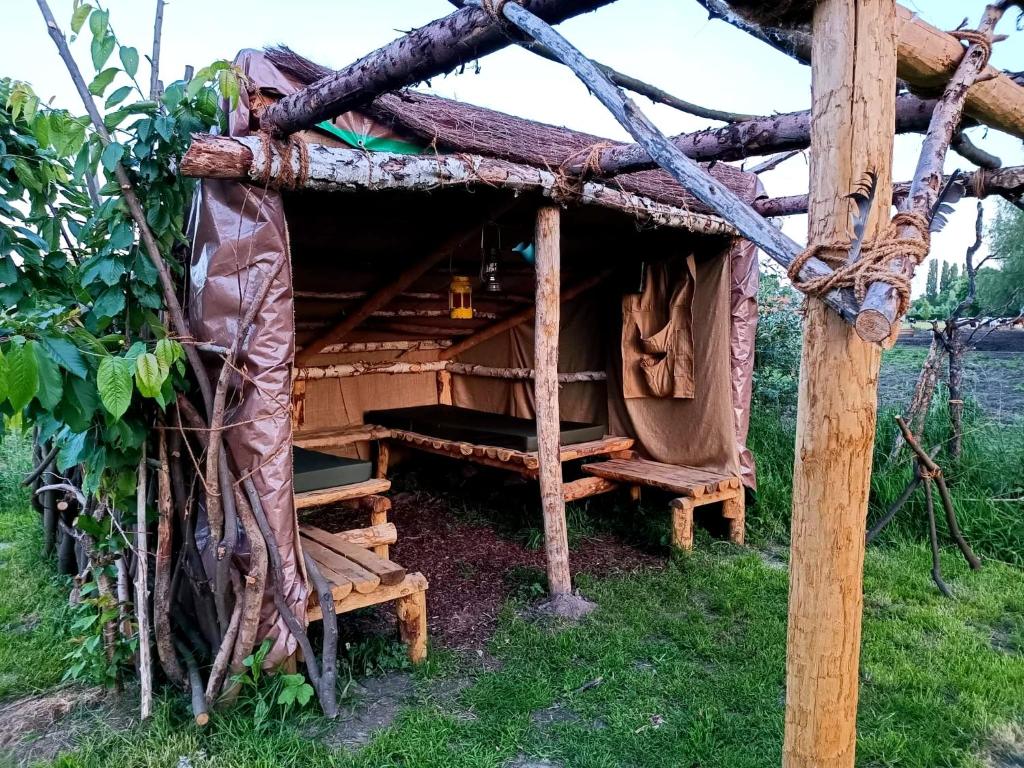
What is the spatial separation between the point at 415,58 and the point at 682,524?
12.1 ft

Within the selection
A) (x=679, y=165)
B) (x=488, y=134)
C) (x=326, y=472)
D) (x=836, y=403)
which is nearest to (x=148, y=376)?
(x=679, y=165)

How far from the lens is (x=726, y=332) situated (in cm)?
519

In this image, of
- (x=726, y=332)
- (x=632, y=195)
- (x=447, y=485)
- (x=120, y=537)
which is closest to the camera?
(x=120, y=537)

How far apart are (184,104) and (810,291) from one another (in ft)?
8.18

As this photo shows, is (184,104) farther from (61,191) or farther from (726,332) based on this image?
(726,332)

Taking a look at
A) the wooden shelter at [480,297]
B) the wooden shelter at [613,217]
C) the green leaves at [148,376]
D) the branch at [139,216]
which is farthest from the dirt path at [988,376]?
the green leaves at [148,376]

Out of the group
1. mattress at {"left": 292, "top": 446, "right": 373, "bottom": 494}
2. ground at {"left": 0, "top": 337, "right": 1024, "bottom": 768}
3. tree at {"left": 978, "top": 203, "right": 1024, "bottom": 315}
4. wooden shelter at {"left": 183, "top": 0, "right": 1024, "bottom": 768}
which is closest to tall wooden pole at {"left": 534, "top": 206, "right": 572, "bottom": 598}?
wooden shelter at {"left": 183, "top": 0, "right": 1024, "bottom": 768}

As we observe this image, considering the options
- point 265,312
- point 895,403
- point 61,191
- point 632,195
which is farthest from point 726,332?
point 61,191

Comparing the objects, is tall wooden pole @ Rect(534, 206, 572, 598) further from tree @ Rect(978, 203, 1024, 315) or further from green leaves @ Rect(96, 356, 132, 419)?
tree @ Rect(978, 203, 1024, 315)

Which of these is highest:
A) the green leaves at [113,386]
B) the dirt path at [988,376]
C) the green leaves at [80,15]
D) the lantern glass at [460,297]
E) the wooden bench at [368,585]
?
the green leaves at [80,15]

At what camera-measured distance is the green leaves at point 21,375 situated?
195 cm

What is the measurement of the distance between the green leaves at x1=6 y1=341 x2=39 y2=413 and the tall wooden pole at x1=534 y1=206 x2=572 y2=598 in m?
2.60

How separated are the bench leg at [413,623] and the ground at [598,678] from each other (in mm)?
89

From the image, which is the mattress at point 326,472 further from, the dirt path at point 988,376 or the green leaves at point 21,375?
the dirt path at point 988,376
